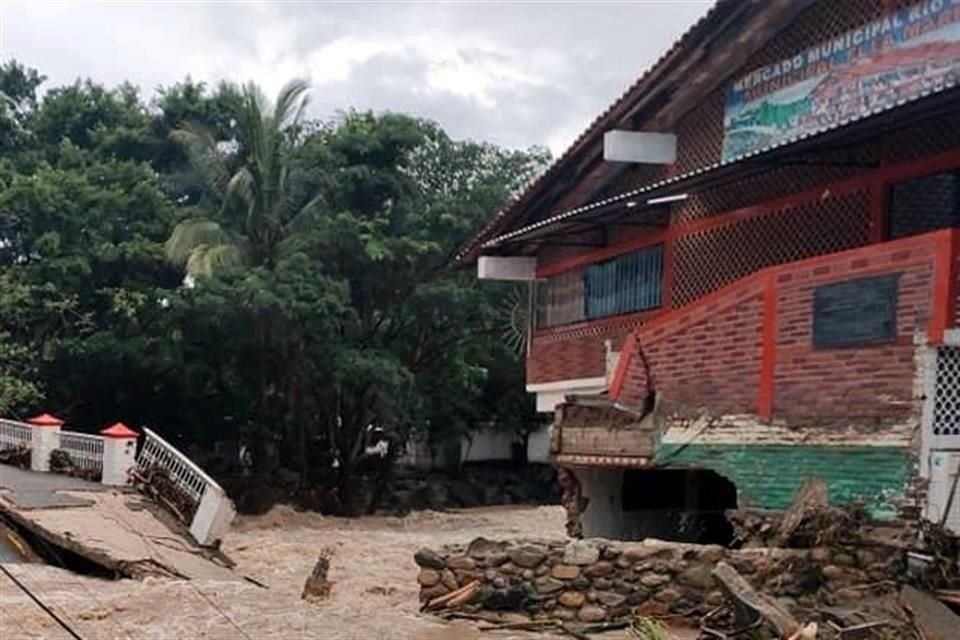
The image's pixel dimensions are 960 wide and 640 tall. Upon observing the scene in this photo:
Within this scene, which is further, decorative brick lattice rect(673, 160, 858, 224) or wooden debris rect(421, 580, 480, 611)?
decorative brick lattice rect(673, 160, 858, 224)

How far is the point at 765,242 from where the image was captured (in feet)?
39.1

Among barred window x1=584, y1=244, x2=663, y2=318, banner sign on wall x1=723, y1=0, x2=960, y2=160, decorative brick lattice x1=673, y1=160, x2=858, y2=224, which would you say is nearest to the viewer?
banner sign on wall x1=723, y1=0, x2=960, y2=160

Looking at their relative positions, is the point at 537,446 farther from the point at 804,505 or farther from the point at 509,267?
the point at 804,505

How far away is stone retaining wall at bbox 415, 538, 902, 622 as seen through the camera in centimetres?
916

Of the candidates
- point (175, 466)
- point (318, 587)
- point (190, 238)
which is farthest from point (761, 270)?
point (190, 238)

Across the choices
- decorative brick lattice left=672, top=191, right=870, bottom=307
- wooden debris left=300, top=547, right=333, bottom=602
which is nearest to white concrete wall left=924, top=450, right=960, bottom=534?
decorative brick lattice left=672, top=191, right=870, bottom=307

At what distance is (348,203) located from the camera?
25047mm

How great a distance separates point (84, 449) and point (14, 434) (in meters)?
1.97

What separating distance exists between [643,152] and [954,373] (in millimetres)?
5898

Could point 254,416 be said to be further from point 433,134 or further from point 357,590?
Answer: point 357,590

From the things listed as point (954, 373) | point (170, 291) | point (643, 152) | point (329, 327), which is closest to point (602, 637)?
point (954, 373)

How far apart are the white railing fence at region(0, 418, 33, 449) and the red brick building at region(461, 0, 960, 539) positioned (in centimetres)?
921

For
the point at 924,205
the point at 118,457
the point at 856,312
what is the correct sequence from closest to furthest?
the point at 856,312
the point at 924,205
the point at 118,457

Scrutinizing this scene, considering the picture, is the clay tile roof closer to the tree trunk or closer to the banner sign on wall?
the banner sign on wall
